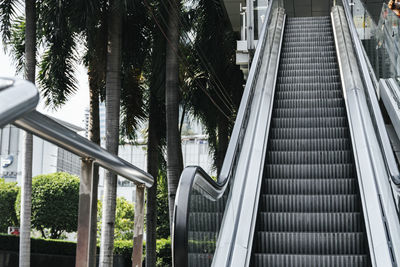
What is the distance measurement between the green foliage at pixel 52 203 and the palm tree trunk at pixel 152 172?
6640 mm

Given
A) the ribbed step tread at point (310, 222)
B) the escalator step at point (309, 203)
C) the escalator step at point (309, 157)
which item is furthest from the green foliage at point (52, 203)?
the ribbed step tread at point (310, 222)

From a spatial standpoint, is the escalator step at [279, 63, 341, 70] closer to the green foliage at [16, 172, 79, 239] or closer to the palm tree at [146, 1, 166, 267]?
the palm tree at [146, 1, 166, 267]

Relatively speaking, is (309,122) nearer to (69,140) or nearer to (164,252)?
(69,140)

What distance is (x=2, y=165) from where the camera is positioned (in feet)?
5.59

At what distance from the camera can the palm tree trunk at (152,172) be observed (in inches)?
704

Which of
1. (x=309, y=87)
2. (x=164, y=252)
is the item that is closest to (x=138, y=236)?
(x=309, y=87)

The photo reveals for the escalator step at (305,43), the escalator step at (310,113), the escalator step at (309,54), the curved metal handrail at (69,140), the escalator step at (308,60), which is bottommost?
the curved metal handrail at (69,140)

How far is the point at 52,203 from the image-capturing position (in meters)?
27.7

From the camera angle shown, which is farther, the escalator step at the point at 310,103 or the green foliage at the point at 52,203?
the green foliage at the point at 52,203

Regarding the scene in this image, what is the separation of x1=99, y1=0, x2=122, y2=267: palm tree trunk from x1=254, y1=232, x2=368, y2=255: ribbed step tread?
5.93 meters

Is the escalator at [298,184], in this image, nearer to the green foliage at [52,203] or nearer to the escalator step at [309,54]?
the escalator step at [309,54]

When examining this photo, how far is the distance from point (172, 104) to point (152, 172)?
4.94 meters

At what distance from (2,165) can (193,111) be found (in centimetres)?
1893

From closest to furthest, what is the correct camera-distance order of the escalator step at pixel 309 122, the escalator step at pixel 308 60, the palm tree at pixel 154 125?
1. the escalator step at pixel 309 122
2. the escalator step at pixel 308 60
3. the palm tree at pixel 154 125
